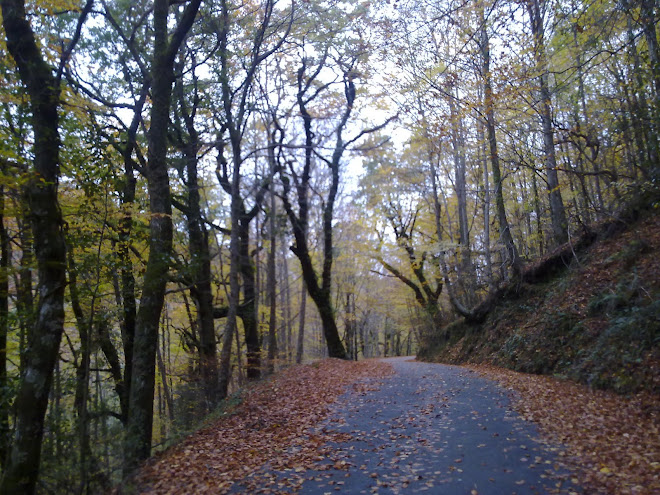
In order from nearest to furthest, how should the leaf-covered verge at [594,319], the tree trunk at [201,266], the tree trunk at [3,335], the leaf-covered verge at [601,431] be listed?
the leaf-covered verge at [601,431]
the leaf-covered verge at [594,319]
the tree trunk at [3,335]
the tree trunk at [201,266]

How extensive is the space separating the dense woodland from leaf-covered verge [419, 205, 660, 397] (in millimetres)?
1045

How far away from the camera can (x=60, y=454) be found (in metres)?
8.23

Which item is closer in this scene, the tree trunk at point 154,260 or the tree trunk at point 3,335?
the tree trunk at point 154,260

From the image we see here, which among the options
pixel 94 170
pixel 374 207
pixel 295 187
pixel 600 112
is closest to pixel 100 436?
pixel 94 170

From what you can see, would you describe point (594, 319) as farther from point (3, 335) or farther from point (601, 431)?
point (3, 335)

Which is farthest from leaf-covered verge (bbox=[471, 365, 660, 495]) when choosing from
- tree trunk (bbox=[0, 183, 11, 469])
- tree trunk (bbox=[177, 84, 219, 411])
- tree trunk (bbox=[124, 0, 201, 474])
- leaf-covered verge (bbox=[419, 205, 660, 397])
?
tree trunk (bbox=[0, 183, 11, 469])

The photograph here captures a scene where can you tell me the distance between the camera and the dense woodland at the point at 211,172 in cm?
759

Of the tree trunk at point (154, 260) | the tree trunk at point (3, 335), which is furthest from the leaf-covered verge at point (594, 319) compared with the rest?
the tree trunk at point (3, 335)

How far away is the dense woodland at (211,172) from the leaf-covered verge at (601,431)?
5.13 m

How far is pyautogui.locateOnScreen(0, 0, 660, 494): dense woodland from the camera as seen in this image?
759 cm

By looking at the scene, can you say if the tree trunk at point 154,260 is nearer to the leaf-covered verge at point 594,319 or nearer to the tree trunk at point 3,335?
the tree trunk at point 3,335

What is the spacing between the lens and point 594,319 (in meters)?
10.3

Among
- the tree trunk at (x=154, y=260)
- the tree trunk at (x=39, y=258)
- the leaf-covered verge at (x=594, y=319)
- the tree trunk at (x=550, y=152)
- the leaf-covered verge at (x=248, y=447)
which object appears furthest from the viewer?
the tree trunk at (x=550, y=152)

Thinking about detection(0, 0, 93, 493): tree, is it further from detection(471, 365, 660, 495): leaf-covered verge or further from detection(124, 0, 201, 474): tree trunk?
detection(471, 365, 660, 495): leaf-covered verge
